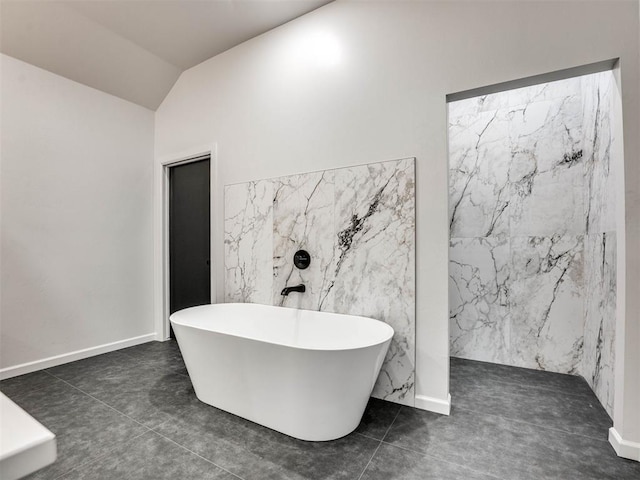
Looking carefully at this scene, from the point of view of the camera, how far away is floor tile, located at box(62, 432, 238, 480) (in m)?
1.39

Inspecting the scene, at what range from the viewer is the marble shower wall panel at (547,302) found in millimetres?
2445

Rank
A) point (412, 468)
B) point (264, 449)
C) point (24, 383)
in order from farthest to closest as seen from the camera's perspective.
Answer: point (24, 383)
point (264, 449)
point (412, 468)

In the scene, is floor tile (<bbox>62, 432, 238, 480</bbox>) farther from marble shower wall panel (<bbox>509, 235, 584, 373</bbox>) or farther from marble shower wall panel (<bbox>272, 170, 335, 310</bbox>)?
marble shower wall panel (<bbox>509, 235, 584, 373</bbox>)

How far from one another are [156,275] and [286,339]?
197 cm

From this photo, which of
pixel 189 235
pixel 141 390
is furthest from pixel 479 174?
pixel 141 390

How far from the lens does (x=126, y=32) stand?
2.69 metres

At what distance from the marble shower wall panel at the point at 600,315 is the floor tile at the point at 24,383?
12.9ft

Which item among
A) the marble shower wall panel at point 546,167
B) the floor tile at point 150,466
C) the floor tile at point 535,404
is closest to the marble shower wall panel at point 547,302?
the marble shower wall panel at point 546,167

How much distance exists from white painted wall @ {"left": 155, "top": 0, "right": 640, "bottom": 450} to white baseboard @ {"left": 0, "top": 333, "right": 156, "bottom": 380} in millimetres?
1205

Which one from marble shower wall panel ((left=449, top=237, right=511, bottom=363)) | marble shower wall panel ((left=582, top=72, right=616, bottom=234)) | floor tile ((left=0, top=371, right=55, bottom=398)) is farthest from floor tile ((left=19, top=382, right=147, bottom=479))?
marble shower wall panel ((left=582, top=72, right=616, bottom=234))

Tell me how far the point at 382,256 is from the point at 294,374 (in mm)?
959

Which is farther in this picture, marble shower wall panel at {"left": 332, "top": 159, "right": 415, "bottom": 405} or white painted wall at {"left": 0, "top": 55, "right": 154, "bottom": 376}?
white painted wall at {"left": 0, "top": 55, "right": 154, "bottom": 376}

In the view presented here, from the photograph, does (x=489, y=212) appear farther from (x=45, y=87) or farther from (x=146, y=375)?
(x=45, y=87)

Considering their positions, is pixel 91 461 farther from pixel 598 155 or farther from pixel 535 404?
pixel 598 155
